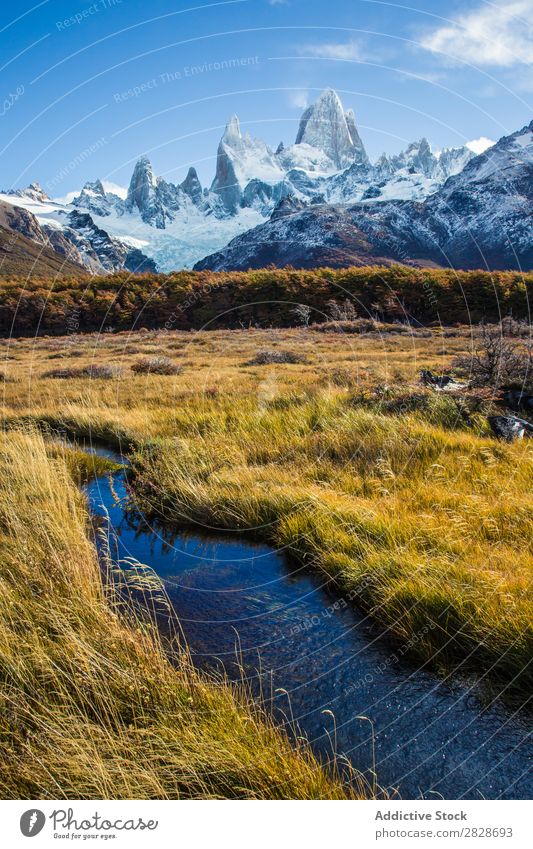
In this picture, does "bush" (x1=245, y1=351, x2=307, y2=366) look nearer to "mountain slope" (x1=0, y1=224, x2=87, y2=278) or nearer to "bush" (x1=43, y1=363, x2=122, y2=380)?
"bush" (x1=43, y1=363, x2=122, y2=380)

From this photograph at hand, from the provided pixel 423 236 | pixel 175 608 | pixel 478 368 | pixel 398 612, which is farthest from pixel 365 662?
pixel 423 236

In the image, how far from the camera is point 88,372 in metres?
18.6

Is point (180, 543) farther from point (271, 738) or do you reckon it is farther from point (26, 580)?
point (271, 738)

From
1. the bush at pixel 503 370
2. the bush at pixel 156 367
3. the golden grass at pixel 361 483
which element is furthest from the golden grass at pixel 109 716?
the bush at pixel 156 367

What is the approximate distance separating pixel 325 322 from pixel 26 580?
34.3 m

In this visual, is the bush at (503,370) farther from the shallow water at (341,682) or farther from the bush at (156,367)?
the bush at (156,367)

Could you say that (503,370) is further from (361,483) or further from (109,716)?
(109,716)

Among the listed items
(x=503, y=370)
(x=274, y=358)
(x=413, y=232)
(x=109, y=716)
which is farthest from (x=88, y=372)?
(x=413, y=232)

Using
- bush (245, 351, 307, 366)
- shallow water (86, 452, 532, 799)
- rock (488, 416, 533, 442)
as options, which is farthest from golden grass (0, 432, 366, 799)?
bush (245, 351, 307, 366)

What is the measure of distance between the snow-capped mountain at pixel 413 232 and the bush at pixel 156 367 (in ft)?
153

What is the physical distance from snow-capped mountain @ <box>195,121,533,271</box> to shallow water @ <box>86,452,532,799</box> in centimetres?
5977

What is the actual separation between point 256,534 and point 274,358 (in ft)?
51.4

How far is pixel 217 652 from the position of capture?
3902 millimetres

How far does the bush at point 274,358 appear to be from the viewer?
2081cm
